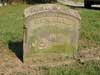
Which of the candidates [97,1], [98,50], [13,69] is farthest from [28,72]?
[97,1]

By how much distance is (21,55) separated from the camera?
8836 mm

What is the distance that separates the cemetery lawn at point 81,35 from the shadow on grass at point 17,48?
148mm

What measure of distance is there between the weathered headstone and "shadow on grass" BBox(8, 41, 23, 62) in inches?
19.8

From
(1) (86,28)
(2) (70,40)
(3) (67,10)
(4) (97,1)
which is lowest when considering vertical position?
(4) (97,1)

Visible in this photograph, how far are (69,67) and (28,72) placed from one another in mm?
854

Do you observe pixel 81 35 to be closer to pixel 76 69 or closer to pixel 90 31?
pixel 90 31

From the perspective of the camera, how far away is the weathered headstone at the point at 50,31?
815cm

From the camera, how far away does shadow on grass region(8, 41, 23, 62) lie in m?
8.85

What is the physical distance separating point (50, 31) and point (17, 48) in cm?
139

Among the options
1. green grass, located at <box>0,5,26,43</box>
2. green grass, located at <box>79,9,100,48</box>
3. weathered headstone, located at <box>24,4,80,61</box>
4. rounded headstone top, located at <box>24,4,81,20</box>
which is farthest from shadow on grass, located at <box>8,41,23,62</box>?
green grass, located at <box>79,9,100,48</box>

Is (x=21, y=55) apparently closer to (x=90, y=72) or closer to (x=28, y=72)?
(x=28, y=72)

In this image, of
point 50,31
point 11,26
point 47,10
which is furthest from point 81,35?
point 47,10

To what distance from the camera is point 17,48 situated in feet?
30.9

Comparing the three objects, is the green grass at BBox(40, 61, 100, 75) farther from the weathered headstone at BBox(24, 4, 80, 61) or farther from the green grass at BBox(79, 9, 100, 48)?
the green grass at BBox(79, 9, 100, 48)
